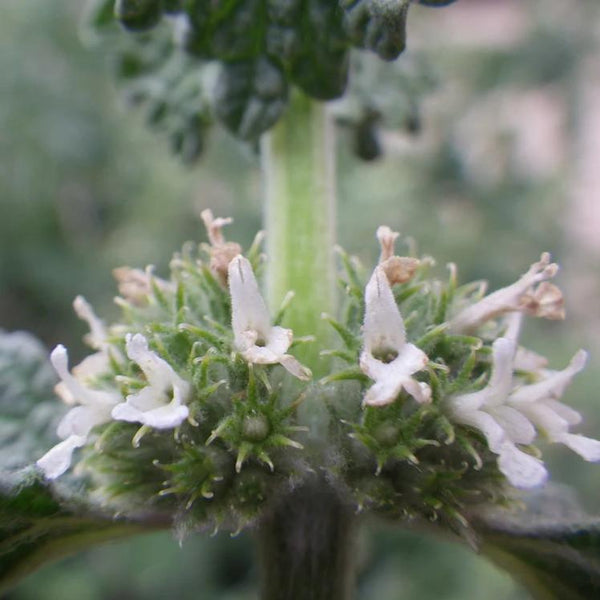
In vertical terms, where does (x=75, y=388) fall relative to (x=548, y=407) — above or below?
above

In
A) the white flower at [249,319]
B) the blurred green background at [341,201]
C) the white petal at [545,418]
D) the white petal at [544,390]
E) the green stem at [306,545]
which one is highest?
the white flower at [249,319]

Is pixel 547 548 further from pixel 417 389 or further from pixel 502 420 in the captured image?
pixel 417 389

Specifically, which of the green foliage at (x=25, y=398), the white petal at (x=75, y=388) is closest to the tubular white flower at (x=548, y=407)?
the white petal at (x=75, y=388)

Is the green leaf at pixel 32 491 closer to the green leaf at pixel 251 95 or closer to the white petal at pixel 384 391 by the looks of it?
the white petal at pixel 384 391

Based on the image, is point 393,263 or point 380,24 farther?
point 393,263

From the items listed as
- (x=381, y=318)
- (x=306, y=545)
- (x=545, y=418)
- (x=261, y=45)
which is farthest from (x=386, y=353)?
(x=261, y=45)

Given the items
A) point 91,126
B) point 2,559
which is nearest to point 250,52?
point 2,559

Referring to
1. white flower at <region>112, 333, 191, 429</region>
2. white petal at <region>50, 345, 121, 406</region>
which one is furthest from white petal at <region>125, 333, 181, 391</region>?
white petal at <region>50, 345, 121, 406</region>
